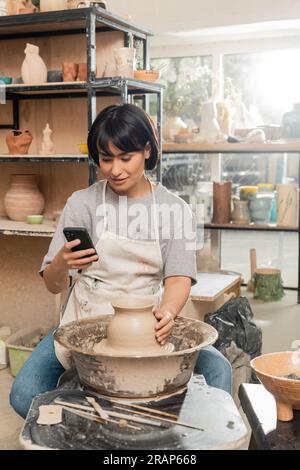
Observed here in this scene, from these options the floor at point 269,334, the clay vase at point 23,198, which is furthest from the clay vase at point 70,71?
the floor at point 269,334

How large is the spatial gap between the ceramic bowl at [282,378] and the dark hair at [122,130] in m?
0.80

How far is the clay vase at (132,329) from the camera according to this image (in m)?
1.69

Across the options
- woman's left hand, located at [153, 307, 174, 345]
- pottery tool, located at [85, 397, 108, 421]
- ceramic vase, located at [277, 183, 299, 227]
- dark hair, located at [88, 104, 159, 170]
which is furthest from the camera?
ceramic vase, located at [277, 183, 299, 227]

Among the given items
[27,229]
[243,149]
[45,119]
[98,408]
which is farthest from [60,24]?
[98,408]

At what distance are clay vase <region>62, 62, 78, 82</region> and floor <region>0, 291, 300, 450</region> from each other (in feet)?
5.58

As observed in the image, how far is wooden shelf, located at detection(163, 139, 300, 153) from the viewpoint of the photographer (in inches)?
184

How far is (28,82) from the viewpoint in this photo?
11.0ft

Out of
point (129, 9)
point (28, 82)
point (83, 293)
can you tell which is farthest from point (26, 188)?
point (129, 9)

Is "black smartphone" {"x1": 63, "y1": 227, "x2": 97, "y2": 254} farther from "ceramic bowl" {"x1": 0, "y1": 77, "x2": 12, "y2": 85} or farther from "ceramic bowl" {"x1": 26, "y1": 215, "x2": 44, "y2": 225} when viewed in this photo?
"ceramic bowl" {"x1": 0, "y1": 77, "x2": 12, "y2": 85}

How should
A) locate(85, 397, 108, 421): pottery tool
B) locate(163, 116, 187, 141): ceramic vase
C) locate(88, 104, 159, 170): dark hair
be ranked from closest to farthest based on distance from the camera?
locate(85, 397, 108, 421): pottery tool → locate(88, 104, 159, 170): dark hair → locate(163, 116, 187, 141): ceramic vase

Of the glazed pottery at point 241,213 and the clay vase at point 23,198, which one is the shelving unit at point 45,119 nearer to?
the clay vase at point 23,198

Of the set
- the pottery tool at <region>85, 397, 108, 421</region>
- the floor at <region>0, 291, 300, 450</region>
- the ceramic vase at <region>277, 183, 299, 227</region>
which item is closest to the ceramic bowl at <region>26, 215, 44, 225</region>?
the floor at <region>0, 291, 300, 450</region>

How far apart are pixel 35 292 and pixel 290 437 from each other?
2.52 metres

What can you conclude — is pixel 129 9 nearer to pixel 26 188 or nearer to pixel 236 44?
pixel 236 44
